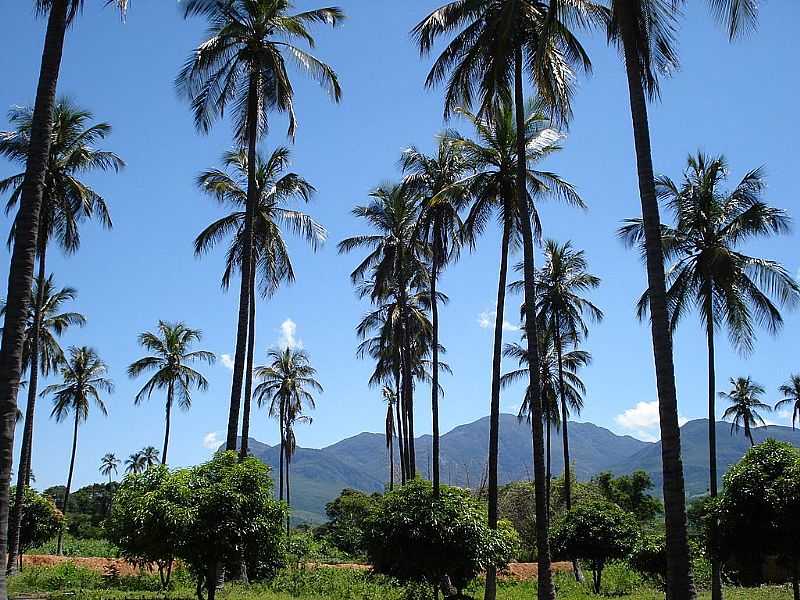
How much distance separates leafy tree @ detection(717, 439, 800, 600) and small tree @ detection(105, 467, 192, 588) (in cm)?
1325

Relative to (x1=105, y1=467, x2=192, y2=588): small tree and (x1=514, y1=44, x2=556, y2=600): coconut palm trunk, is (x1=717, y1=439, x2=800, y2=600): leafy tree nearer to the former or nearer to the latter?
(x1=514, y1=44, x2=556, y2=600): coconut palm trunk

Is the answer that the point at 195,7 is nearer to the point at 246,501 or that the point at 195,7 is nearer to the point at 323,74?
the point at 323,74

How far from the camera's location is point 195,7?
21281 mm

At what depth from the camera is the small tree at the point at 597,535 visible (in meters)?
30.7

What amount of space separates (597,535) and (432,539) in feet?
48.2

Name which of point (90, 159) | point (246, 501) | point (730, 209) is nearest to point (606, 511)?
point (730, 209)

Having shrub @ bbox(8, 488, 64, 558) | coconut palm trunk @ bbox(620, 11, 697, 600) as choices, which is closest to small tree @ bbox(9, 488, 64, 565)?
shrub @ bbox(8, 488, 64, 558)

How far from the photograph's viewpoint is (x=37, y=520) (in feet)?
105

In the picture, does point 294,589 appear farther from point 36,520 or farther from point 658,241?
point 658,241

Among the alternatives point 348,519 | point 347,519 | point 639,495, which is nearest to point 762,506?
point 348,519

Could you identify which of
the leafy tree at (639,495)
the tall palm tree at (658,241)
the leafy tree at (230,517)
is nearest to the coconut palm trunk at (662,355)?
the tall palm tree at (658,241)

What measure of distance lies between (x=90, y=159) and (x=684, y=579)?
24.4 m

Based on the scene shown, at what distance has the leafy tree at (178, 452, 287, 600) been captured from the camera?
16.8m

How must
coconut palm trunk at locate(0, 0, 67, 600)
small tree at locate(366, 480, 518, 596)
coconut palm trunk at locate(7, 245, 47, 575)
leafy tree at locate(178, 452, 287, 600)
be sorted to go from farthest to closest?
coconut palm trunk at locate(7, 245, 47, 575) → small tree at locate(366, 480, 518, 596) → leafy tree at locate(178, 452, 287, 600) → coconut palm trunk at locate(0, 0, 67, 600)
